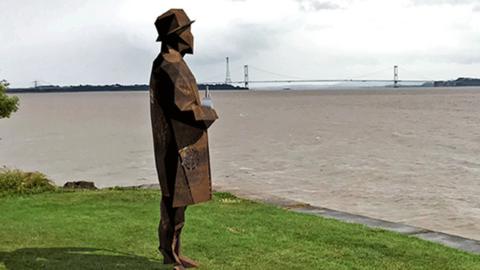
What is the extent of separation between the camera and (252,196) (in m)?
15.1

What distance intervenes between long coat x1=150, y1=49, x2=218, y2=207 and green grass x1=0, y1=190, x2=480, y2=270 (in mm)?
1098

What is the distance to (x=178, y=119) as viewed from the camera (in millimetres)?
6691

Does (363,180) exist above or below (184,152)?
below

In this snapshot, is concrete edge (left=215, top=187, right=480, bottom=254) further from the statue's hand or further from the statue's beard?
the statue's beard

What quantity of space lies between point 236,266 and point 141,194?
20.6 ft

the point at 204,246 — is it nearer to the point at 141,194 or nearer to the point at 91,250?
the point at 91,250

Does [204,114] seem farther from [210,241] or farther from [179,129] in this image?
[210,241]

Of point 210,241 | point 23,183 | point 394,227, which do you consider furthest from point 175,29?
point 23,183

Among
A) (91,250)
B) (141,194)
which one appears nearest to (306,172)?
(141,194)

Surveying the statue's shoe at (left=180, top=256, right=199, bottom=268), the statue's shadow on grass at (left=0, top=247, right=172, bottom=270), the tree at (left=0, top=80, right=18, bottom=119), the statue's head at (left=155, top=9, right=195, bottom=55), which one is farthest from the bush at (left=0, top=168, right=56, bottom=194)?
the statue's head at (left=155, top=9, right=195, bottom=55)

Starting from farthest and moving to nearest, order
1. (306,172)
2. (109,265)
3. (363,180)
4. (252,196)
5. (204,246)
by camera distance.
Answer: (306,172)
(363,180)
(252,196)
(204,246)
(109,265)

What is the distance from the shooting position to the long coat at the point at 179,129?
662cm

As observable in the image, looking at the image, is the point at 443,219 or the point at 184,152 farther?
the point at 443,219

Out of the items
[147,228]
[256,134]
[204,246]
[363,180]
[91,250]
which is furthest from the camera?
[256,134]
